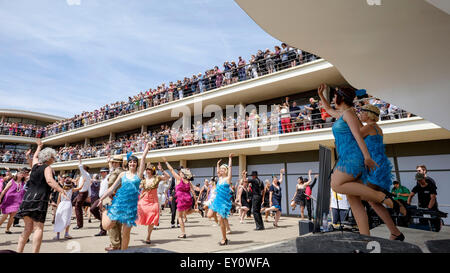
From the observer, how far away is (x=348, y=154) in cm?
236

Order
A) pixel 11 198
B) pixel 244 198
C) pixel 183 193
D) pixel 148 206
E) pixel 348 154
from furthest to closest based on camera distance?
1. pixel 244 198
2. pixel 183 193
3. pixel 11 198
4. pixel 148 206
5. pixel 348 154

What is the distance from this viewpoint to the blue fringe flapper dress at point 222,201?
16.4 feet

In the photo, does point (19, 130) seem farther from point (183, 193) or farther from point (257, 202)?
point (257, 202)

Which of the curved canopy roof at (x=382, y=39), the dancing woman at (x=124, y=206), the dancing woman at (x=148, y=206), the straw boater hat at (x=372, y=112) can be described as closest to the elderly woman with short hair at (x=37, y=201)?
the dancing woman at (x=124, y=206)

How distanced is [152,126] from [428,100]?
1935 centimetres

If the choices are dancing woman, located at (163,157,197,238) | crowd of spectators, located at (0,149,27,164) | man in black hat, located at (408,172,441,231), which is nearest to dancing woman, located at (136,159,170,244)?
dancing woman, located at (163,157,197,238)

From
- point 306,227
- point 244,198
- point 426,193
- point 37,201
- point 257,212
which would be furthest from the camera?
point 244,198

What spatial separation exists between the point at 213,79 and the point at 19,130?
A: 2814 centimetres

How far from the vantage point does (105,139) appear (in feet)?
79.7

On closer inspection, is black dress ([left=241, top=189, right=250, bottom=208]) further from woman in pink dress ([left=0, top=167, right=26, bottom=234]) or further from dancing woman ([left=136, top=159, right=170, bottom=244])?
woman in pink dress ([left=0, top=167, right=26, bottom=234])

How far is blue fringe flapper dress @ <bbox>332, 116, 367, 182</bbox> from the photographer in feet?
7.55

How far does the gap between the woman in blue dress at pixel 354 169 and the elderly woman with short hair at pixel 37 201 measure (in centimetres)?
345

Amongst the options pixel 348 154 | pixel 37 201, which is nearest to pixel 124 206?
pixel 37 201
